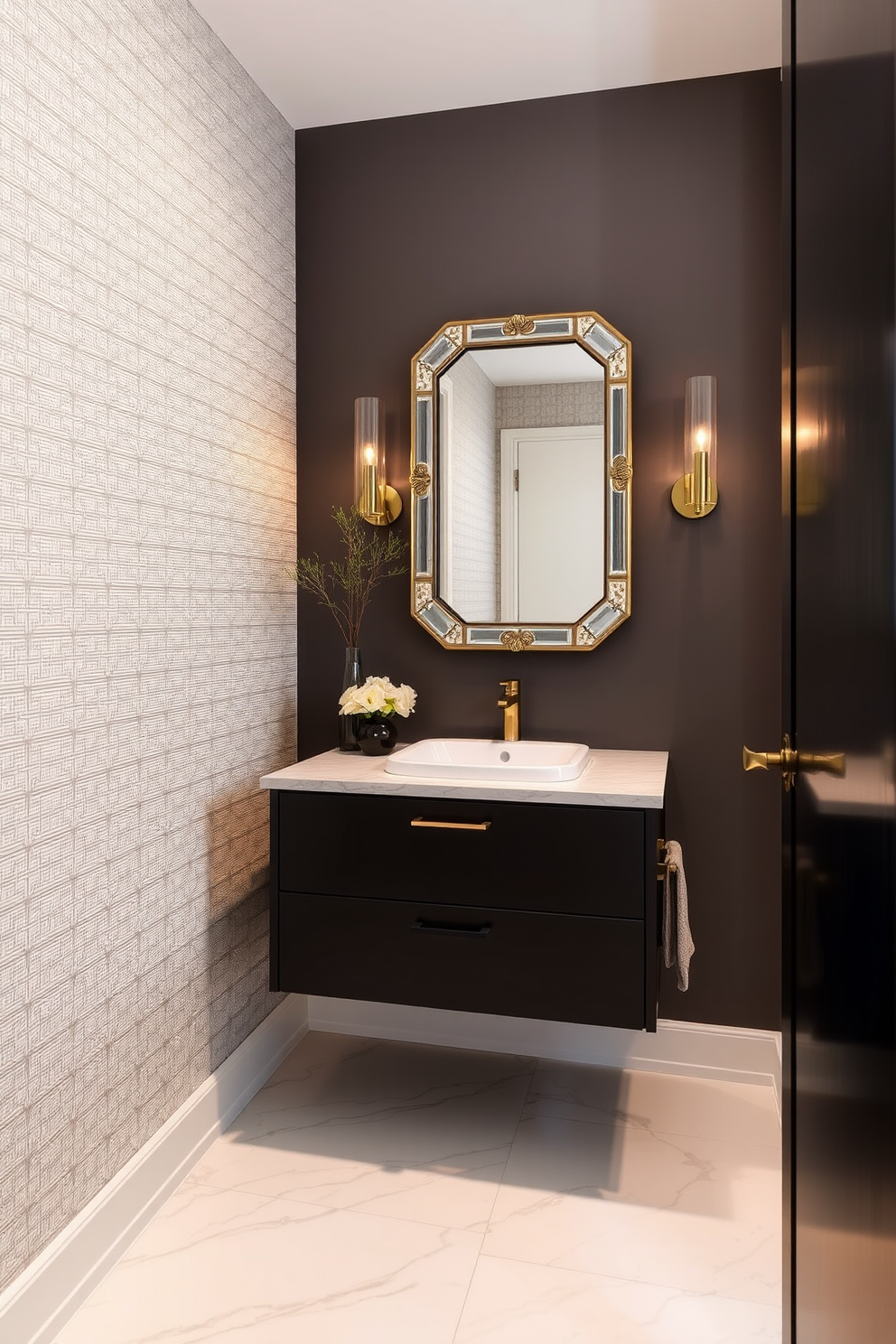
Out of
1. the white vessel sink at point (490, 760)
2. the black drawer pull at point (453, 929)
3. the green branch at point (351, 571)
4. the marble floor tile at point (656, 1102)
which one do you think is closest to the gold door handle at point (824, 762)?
the white vessel sink at point (490, 760)

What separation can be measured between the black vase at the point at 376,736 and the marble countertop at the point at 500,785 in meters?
0.11

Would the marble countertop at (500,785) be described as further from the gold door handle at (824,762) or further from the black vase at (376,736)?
the gold door handle at (824,762)

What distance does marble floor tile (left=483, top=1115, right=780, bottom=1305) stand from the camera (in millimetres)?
1657

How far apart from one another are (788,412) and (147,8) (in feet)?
4.96

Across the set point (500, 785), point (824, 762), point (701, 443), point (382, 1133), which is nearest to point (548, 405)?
point (701, 443)

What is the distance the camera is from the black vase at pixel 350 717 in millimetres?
2332

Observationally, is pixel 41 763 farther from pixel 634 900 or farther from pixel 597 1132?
pixel 597 1132

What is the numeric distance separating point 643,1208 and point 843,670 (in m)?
1.44

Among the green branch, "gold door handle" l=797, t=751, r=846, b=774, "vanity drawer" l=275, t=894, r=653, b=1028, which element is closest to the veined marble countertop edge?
"vanity drawer" l=275, t=894, r=653, b=1028

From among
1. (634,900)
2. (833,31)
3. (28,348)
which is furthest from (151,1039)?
(833,31)

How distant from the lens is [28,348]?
1.44m

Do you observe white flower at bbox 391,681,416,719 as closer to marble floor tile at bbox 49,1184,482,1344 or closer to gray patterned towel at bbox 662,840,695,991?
gray patterned towel at bbox 662,840,695,991

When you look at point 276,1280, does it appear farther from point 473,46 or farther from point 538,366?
point 473,46

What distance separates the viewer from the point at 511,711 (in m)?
2.32
